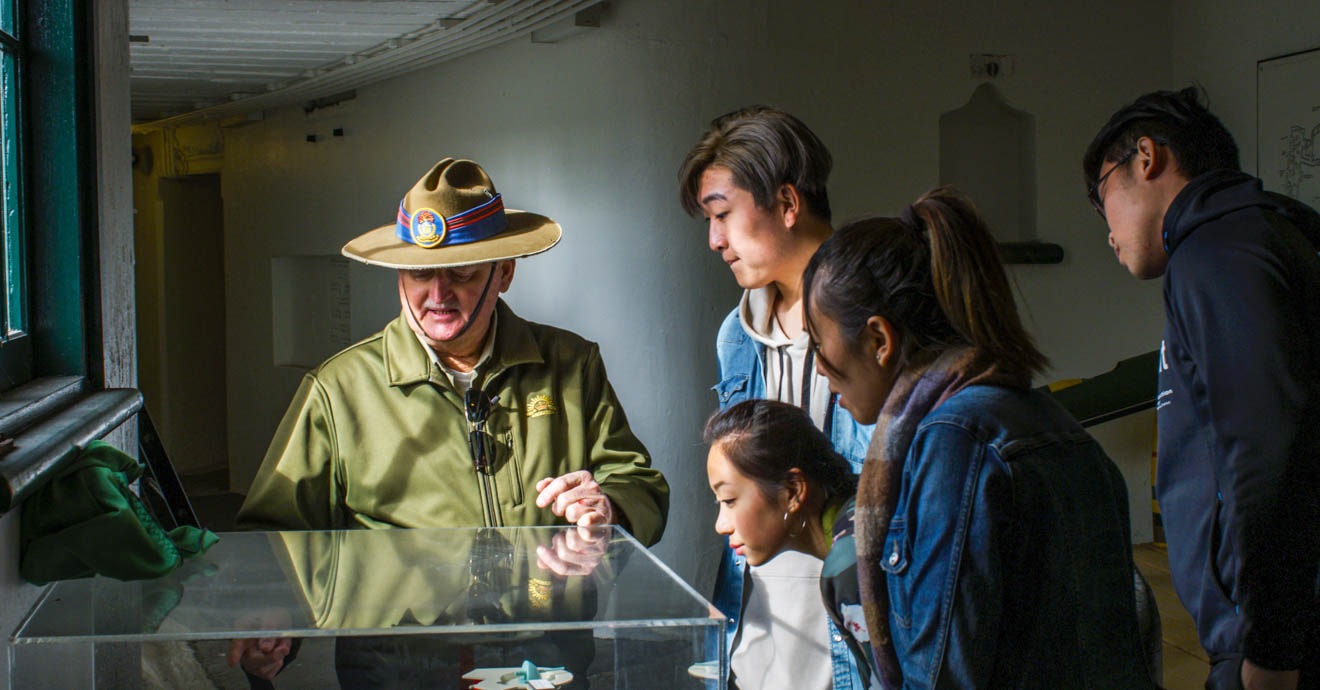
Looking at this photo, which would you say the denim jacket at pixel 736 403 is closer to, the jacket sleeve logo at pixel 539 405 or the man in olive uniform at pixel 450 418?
the man in olive uniform at pixel 450 418

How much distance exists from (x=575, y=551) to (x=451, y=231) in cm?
94

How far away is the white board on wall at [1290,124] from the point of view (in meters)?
5.32

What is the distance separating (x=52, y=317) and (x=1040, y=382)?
16.7 feet

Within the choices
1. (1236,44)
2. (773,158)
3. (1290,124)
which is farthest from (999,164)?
(773,158)

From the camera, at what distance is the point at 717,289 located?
17.8 feet

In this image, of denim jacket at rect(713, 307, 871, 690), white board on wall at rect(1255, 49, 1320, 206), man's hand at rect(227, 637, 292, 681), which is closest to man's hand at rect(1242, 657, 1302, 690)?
denim jacket at rect(713, 307, 871, 690)

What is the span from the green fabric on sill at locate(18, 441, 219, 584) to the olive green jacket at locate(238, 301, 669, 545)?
776 mm

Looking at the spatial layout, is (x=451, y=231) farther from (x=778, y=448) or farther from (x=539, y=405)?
(x=778, y=448)

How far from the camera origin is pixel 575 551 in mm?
1771

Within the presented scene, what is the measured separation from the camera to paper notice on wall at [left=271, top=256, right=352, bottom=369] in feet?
31.1

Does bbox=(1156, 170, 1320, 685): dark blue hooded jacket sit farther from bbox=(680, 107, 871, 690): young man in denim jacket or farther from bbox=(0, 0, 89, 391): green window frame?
bbox=(0, 0, 89, 391): green window frame

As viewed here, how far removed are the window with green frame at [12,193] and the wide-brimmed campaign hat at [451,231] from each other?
0.68 metres

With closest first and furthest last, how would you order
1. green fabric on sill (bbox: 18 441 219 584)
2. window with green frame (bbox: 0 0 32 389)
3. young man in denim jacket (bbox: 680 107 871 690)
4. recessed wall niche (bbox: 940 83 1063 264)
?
green fabric on sill (bbox: 18 441 219 584)
window with green frame (bbox: 0 0 32 389)
young man in denim jacket (bbox: 680 107 871 690)
recessed wall niche (bbox: 940 83 1063 264)

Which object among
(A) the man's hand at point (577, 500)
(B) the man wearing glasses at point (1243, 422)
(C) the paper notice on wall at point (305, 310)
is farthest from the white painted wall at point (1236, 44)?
(C) the paper notice on wall at point (305, 310)
